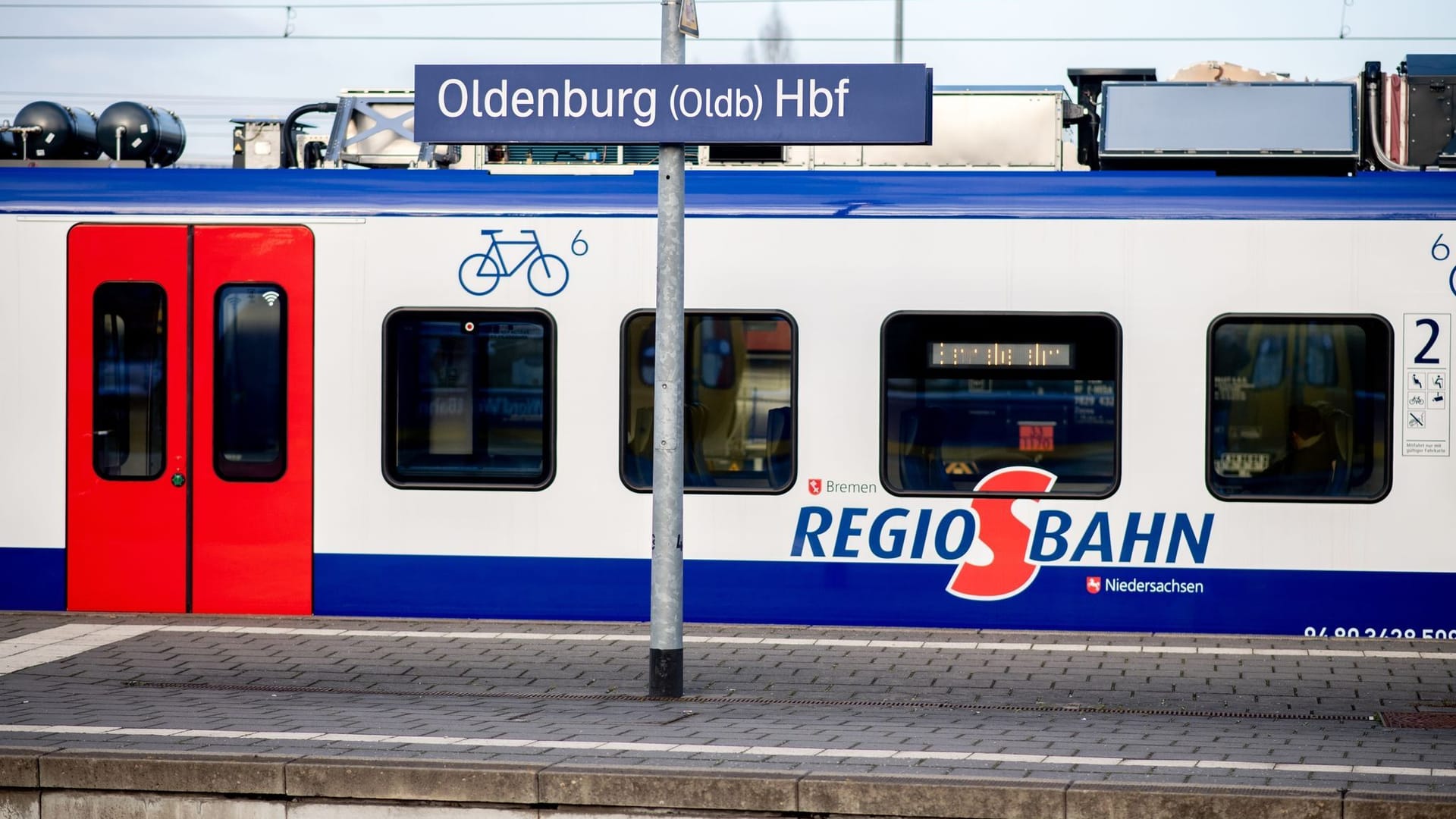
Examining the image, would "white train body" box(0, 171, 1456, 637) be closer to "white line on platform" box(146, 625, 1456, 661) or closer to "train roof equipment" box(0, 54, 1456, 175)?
"white line on platform" box(146, 625, 1456, 661)

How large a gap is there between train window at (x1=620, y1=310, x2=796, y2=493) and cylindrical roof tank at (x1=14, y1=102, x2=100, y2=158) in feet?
16.0

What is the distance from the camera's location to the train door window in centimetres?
888

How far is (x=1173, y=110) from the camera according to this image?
9422 mm

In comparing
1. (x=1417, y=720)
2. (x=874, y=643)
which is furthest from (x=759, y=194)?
(x=1417, y=720)

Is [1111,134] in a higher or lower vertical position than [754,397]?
higher

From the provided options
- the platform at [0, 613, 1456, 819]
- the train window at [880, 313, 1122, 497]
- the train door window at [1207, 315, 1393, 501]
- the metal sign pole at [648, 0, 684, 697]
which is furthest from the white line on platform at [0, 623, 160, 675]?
the train door window at [1207, 315, 1393, 501]

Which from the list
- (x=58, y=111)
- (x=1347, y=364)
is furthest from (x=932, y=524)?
(x=58, y=111)

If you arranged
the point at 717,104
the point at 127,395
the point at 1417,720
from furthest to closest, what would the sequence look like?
the point at 127,395, the point at 717,104, the point at 1417,720

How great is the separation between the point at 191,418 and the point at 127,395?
409 millimetres

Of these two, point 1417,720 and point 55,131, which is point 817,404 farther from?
point 55,131

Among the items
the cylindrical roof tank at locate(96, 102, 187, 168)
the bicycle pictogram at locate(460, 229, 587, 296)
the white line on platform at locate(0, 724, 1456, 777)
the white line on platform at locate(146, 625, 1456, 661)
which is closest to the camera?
the white line on platform at locate(0, 724, 1456, 777)

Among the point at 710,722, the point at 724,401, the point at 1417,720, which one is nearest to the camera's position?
the point at 710,722

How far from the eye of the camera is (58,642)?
8.94 m

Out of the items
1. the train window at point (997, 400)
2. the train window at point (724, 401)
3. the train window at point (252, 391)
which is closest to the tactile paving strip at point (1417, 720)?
the train window at point (997, 400)
